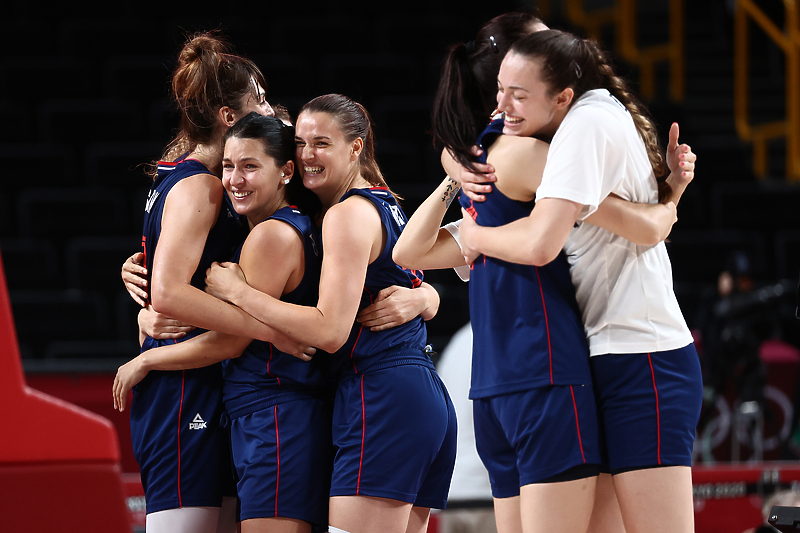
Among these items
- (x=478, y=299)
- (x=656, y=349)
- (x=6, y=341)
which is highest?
(x=6, y=341)

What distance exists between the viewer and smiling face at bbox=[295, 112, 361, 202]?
9.04 ft

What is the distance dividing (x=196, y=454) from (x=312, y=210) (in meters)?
0.87

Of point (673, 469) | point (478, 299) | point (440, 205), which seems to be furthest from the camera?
point (440, 205)

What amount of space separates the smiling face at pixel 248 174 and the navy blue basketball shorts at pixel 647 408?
→ 3.81 ft

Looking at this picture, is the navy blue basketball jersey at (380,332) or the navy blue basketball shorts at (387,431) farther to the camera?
the navy blue basketball jersey at (380,332)

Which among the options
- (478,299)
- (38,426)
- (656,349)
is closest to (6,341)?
(38,426)

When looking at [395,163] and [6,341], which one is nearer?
[6,341]

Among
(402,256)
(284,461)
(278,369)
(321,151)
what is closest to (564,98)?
(402,256)

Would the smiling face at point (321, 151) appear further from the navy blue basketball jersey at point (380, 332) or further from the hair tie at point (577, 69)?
the hair tie at point (577, 69)

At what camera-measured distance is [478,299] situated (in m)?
2.31

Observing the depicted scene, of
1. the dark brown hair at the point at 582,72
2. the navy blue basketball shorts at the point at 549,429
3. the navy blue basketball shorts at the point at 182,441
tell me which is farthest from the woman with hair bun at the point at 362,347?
the dark brown hair at the point at 582,72

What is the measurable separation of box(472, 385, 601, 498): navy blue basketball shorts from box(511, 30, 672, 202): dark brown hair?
1.96 feet

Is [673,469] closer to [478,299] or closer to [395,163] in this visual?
Result: [478,299]

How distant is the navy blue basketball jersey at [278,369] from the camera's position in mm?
2637
